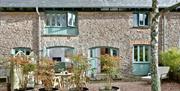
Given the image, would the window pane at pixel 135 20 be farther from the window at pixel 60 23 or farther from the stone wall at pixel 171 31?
the window at pixel 60 23

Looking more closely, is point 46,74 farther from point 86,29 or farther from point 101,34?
point 101,34

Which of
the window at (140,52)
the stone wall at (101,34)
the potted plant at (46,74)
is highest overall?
the stone wall at (101,34)

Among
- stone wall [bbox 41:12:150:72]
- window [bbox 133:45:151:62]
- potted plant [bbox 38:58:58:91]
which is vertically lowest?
potted plant [bbox 38:58:58:91]

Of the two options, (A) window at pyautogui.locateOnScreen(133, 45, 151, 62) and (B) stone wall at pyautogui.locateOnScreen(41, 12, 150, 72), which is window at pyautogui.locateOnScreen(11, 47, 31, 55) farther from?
(A) window at pyautogui.locateOnScreen(133, 45, 151, 62)

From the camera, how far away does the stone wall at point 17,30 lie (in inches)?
1028

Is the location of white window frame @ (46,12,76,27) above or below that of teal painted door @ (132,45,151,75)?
above

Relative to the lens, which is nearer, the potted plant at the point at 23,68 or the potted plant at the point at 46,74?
the potted plant at the point at 46,74

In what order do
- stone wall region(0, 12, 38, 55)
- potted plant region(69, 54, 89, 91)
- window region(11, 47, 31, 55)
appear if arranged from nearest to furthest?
potted plant region(69, 54, 89, 91) → stone wall region(0, 12, 38, 55) → window region(11, 47, 31, 55)

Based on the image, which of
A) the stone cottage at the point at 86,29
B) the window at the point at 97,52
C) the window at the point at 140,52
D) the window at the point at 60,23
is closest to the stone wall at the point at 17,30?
the stone cottage at the point at 86,29

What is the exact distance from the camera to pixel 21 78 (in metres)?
17.9

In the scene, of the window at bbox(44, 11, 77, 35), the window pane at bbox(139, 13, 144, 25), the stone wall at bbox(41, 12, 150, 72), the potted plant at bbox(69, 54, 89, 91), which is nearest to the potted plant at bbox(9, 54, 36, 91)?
the potted plant at bbox(69, 54, 89, 91)

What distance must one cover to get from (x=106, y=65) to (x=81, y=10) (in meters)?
9.50

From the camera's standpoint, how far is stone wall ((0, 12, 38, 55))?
26109mm

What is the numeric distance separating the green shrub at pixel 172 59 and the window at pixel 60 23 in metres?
5.80
